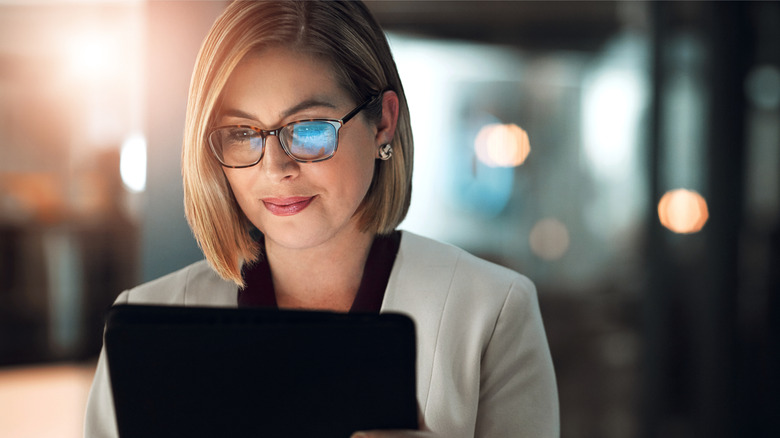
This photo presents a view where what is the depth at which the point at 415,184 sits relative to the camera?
607 mm

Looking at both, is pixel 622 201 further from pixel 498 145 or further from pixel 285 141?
pixel 285 141

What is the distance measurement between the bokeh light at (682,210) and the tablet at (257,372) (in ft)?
7.55

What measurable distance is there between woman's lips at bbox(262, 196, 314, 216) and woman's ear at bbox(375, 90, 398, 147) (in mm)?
81

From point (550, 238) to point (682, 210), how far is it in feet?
1.69

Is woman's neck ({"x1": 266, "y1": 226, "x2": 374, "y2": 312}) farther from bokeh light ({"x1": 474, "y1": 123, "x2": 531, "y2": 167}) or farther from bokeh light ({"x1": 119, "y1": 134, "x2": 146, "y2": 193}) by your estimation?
bokeh light ({"x1": 474, "y1": 123, "x2": 531, "y2": 167})

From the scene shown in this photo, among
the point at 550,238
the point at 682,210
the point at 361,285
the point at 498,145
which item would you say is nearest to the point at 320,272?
the point at 361,285

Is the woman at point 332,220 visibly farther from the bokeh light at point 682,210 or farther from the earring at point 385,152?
the bokeh light at point 682,210

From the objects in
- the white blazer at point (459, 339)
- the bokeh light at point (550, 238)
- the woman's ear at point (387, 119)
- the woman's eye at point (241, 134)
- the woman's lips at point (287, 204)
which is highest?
the woman's ear at point (387, 119)

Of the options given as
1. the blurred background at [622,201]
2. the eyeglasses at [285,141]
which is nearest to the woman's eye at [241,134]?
the eyeglasses at [285,141]

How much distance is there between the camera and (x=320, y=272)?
1.82 feet

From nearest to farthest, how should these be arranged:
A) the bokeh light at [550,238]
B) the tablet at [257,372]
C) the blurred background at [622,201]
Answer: the tablet at [257,372] < the blurred background at [622,201] < the bokeh light at [550,238]

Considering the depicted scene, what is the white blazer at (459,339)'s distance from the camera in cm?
54

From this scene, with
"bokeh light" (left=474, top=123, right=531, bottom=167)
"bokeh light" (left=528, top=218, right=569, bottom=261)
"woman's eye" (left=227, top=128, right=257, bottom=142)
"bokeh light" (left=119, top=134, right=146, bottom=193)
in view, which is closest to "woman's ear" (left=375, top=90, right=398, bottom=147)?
"woman's eye" (left=227, top=128, right=257, bottom=142)

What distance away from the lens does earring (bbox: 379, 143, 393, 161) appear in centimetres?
55
